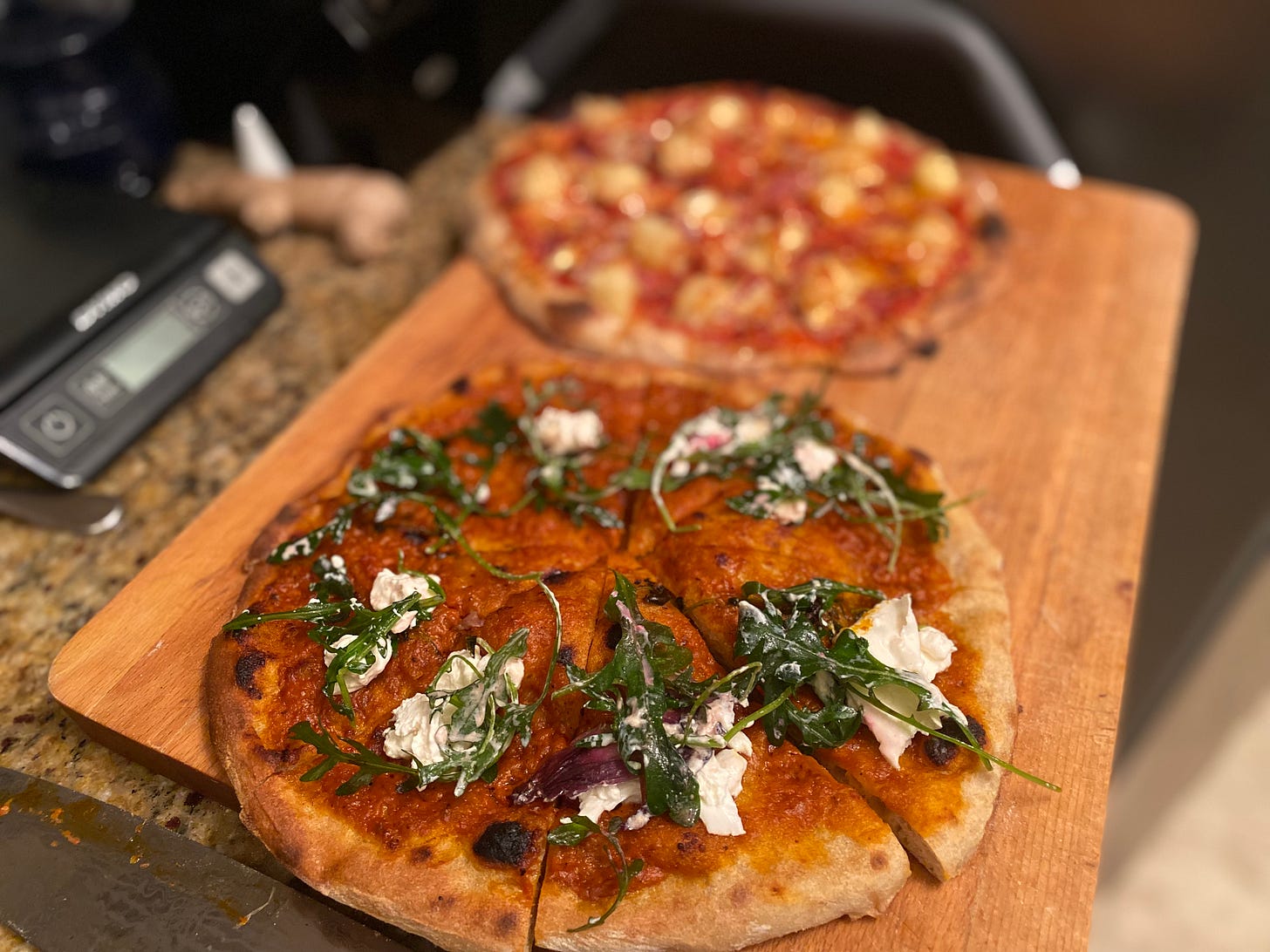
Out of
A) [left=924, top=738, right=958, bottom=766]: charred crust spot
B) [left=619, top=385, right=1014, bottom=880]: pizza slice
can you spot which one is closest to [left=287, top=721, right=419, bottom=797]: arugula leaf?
[left=619, top=385, right=1014, bottom=880]: pizza slice

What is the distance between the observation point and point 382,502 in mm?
2082

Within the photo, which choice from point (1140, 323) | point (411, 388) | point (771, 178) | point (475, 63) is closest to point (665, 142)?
point (771, 178)

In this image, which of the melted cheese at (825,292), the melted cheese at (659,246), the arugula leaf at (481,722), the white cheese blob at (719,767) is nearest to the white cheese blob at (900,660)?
the white cheese blob at (719,767)

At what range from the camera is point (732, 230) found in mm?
3117

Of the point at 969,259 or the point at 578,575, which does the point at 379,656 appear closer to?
the point at 578,575

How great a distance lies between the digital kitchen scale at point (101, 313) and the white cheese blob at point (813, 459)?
156 centimetres

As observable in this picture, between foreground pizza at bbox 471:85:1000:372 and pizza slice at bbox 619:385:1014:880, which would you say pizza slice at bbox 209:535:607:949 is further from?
foreground pizza at bbox 471:85:1000:372

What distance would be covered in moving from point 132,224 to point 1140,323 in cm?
283

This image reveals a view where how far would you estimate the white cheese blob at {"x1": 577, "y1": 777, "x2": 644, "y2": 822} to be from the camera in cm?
158

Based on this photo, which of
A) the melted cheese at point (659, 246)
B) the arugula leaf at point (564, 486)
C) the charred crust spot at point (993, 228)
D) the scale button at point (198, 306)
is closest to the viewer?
the arugula leaf at point (564, 486)

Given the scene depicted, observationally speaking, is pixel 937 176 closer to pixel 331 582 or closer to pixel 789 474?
pixel 789 474

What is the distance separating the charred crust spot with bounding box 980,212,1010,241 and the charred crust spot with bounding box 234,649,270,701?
8.07 ft

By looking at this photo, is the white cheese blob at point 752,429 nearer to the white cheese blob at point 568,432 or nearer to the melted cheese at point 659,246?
the white cheese blob at point 568,432

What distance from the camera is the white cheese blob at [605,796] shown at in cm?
158
